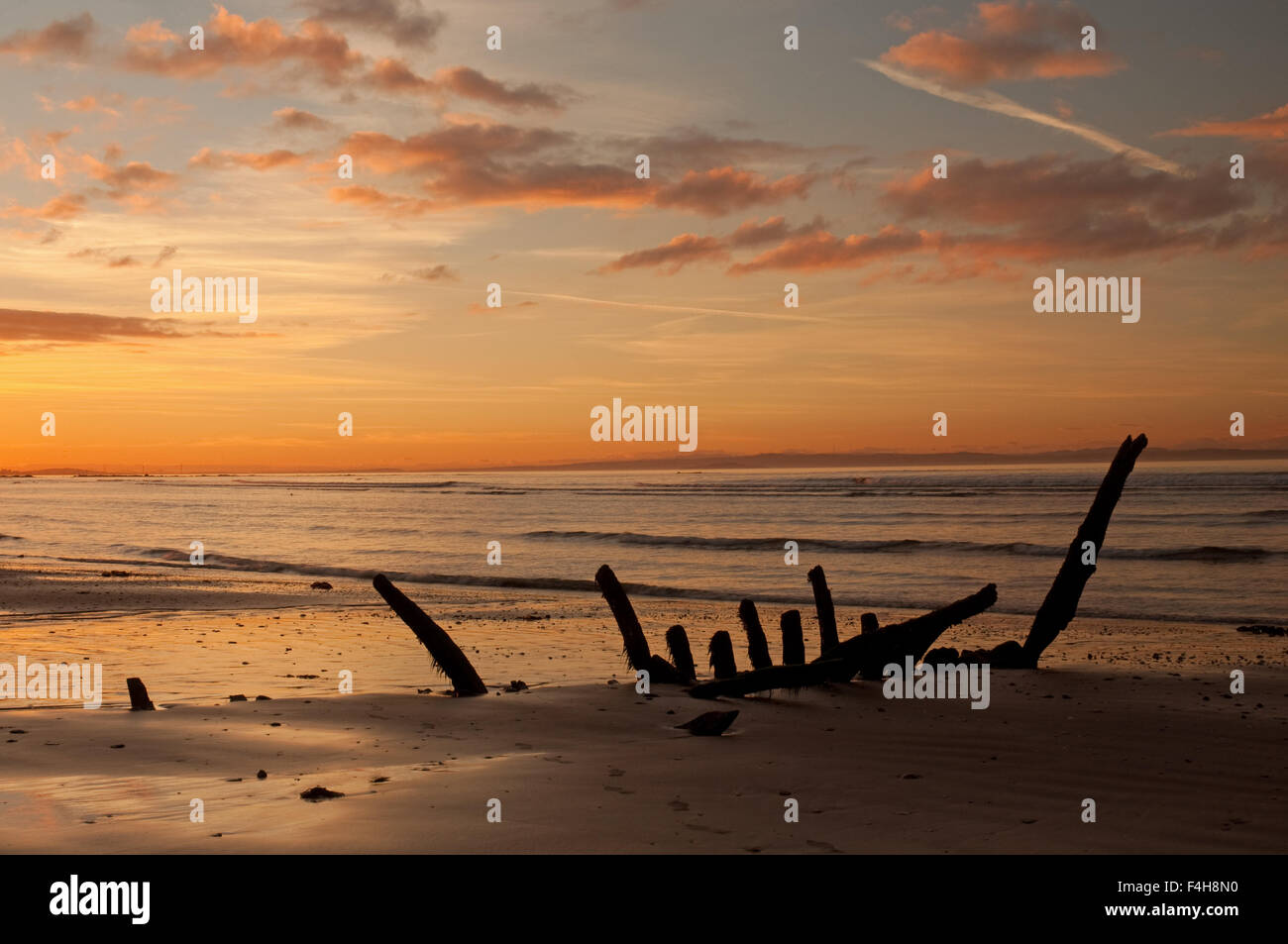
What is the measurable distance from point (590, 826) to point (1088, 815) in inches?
139

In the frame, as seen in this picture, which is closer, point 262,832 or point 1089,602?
point 262,832

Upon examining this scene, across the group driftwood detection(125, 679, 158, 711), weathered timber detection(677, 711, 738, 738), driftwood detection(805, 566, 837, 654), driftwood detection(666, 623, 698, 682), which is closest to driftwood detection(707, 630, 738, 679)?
driftwood detection(666, 623, 698, 682)

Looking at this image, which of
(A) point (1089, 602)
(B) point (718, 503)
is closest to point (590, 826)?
(A) point (1089, 602)

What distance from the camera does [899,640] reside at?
1291 cm

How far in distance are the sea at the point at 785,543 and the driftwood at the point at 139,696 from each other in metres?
18.4

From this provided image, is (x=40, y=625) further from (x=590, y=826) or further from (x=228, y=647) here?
(x=590, y=826)

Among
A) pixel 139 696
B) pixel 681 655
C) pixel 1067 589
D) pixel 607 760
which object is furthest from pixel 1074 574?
pixel 139 696

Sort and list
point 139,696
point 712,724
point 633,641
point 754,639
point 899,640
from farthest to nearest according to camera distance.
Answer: point 754,639 < point 633,641 < point 899,640 < point 139,696 < point 712,724

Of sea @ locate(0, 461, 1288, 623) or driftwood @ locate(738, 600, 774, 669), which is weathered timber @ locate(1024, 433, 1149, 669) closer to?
driftwood @ locate(738, 600, 774, 669)

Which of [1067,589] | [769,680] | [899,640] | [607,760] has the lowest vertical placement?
[607,760]

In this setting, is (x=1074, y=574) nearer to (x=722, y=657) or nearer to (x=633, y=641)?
(x=722, y=657)

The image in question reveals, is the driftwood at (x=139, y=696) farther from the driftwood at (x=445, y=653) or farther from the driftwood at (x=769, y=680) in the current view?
the driftwood at (x=769, y=680)

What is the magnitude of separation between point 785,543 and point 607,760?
3609 cm

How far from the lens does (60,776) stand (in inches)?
305
